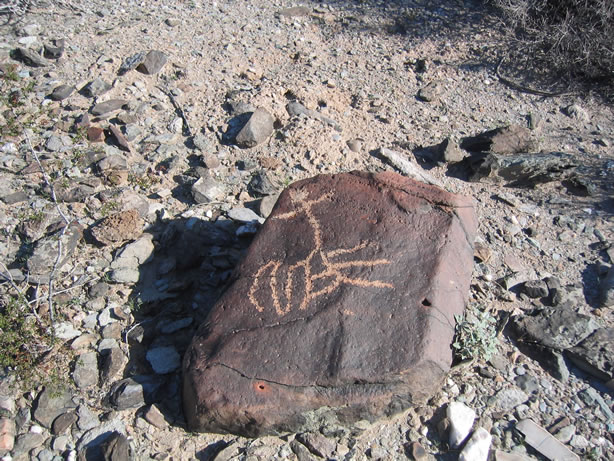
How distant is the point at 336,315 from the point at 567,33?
12.2 ft

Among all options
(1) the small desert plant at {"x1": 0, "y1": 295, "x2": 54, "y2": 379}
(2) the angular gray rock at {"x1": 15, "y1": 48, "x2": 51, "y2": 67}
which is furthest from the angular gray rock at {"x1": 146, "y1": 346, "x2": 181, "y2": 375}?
(2) the angular gray rock at {"x1": 15, "y1": 48, "x2": 51, "y2": 67}

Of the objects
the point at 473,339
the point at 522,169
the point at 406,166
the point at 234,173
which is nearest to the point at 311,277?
the point at 473,339

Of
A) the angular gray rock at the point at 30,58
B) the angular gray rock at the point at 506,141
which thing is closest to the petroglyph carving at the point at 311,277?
the angular gray rock at the point at 506,141

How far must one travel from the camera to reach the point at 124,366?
265 centimetres

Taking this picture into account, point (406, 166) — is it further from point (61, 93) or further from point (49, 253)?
point (61, 93)

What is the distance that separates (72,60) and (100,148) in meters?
1.12

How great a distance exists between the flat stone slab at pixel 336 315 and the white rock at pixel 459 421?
0.59ft

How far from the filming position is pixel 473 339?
248cm

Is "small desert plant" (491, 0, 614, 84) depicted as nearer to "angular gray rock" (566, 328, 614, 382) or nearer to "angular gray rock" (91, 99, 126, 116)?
"angular gray rock" (566, 328, 614, 382)

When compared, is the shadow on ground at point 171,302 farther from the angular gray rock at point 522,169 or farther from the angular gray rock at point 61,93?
the angular gray rock at point 522,169

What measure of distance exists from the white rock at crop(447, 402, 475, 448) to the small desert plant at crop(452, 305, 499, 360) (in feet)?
0.76

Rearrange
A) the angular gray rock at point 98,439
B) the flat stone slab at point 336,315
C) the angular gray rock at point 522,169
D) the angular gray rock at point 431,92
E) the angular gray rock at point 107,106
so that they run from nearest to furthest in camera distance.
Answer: the flat stone slab at point 336,315
the angular gray rock at point 98,439
the angular gray rock at point 522,169
the angular gray rock at point 107,106
the angular gray rock at point 431,92

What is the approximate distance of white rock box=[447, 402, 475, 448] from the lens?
229 centimetres

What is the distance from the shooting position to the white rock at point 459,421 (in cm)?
229
